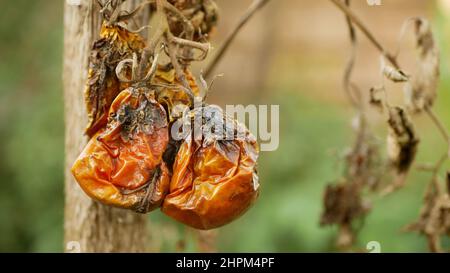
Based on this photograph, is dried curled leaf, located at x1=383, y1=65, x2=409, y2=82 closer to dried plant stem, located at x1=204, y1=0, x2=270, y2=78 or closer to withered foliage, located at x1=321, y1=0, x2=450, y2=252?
withered foliage, located at x1=321, y1=0, x2=450, y2=252

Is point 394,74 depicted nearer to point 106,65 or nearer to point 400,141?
point 400,141

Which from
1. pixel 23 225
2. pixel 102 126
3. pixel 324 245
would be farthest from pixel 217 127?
pixel 23 225

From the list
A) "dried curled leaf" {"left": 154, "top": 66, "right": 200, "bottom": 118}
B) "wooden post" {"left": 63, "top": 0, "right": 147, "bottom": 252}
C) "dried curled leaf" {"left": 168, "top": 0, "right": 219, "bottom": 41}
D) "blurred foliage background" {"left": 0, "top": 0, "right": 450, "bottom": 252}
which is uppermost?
"dried curled leaf" {"left": 168, "top": 0, "right": 219, "bottom": 41}

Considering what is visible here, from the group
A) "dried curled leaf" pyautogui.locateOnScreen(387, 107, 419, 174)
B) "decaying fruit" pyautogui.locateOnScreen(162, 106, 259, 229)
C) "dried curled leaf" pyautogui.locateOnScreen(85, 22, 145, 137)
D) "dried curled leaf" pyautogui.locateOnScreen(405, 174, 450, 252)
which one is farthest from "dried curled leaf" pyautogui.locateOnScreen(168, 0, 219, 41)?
"dried curled leaf" pyautogui.locateOnScreen(405, 174, 450, 252)

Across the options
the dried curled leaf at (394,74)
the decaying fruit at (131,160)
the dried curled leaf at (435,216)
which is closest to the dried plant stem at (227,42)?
the dried curled leaf at (394,74)

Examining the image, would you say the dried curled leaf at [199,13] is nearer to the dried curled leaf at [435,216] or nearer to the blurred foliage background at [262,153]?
the dried curled leaf at [435,216]

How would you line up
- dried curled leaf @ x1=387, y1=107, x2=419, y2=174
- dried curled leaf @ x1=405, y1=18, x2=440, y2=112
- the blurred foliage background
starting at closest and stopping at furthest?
dried curled leaf @ x1=387, y1=107, x2=419, y2=174
dried curled leaf @ x1=405, y1=18, x2=440, y2=112
the blurred foliage background

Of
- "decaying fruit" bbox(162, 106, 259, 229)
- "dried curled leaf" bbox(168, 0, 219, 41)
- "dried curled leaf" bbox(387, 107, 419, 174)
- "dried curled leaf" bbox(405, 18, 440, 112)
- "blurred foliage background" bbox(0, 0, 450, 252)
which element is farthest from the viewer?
"blurred foliage background" bbox(0, 0, 450, 252)
